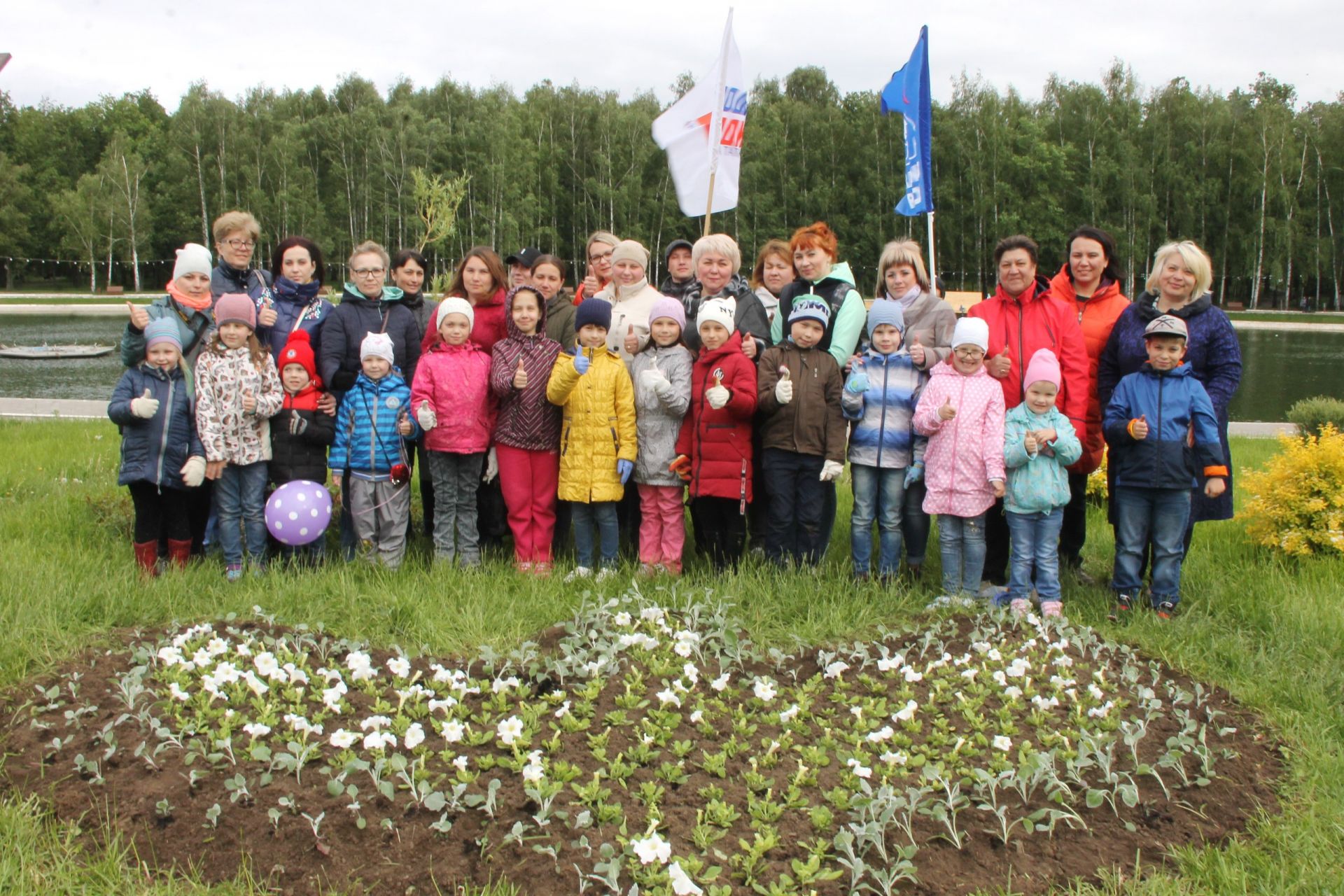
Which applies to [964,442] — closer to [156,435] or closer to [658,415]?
[658,415]

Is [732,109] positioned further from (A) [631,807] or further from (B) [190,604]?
(A) [631,807]

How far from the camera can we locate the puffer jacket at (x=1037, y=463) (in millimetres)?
5160

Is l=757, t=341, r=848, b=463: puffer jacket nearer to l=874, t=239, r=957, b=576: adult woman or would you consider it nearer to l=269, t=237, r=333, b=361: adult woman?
l=874, t=239, r=957, b=576: adult woman

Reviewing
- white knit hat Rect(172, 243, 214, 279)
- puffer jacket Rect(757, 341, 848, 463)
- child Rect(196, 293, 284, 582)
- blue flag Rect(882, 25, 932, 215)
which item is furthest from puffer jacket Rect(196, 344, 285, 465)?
blue flag Rect(882, 25, 932, 215)

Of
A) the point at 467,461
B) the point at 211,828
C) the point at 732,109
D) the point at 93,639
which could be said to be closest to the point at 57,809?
the point at 211,828

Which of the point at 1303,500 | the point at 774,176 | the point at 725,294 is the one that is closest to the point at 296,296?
the point at 725,294

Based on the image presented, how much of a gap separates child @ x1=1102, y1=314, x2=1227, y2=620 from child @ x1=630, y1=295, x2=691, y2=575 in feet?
8.03

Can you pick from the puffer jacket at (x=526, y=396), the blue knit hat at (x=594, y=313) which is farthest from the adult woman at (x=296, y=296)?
the blue knit hat at (x=594, y=313)

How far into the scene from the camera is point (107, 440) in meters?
9.62

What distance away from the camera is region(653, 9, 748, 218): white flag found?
23.8 ft

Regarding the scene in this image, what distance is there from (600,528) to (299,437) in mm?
1940

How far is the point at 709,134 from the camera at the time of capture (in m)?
7.29

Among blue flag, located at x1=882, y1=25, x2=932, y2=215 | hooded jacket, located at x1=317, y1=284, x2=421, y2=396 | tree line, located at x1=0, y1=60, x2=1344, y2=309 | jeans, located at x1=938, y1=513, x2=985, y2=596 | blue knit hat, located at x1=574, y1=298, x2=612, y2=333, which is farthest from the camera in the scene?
tree line, located at x1=0, y1=60, x2=1344, y2=309

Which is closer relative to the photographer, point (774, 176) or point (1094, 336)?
point (1094, 336)
